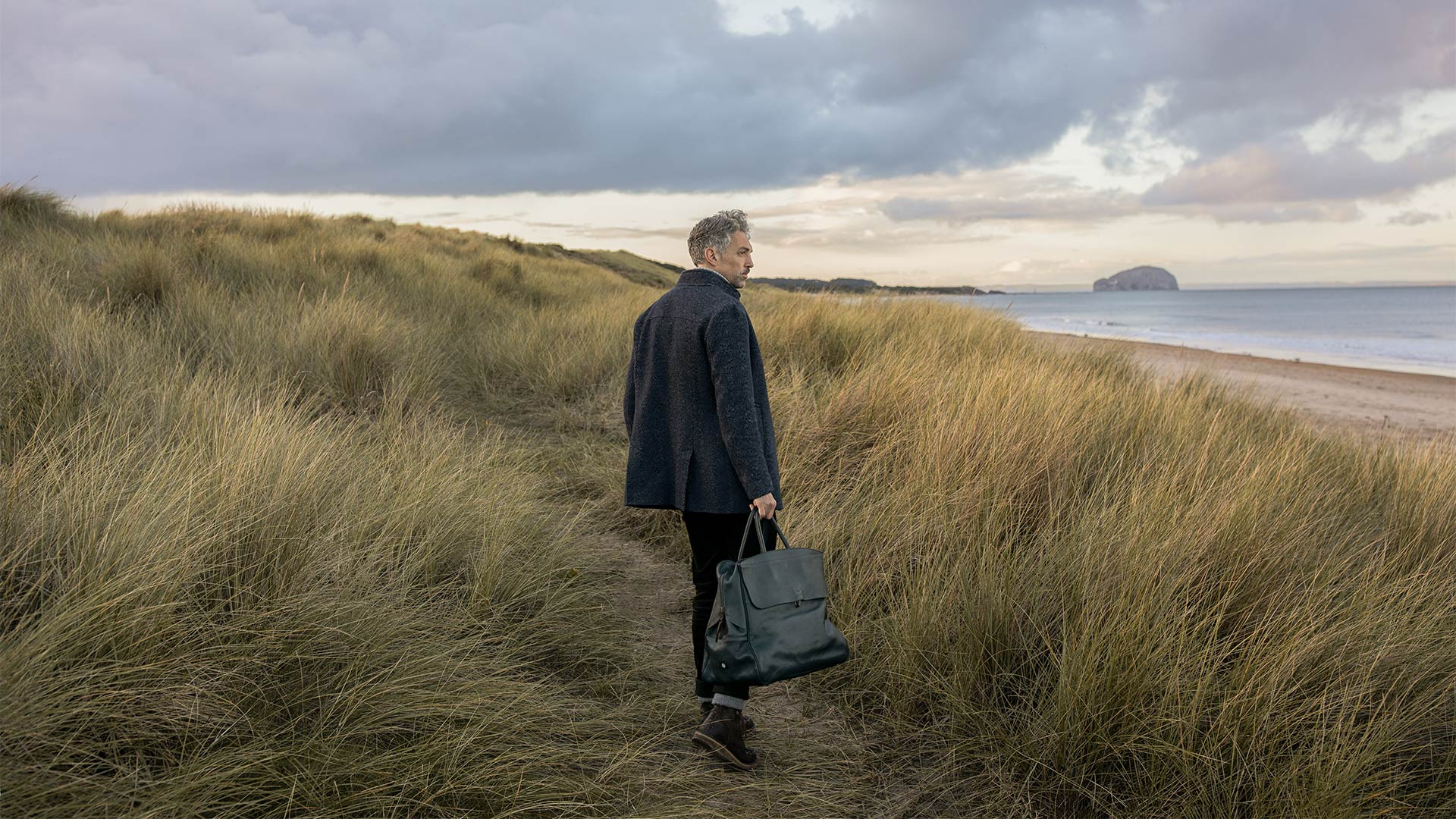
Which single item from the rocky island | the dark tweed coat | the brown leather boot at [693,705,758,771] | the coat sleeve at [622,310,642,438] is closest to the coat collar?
the dark tweed coat

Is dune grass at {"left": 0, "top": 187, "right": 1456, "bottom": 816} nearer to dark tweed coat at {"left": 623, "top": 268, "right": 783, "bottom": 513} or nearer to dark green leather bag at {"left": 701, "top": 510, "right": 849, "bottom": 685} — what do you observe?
dark green leather bag at {"left": 701, "top": 510, "right": 849, "bottom": 685}

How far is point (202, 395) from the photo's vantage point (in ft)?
14.4

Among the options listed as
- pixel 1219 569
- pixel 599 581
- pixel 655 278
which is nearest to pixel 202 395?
pixel 599 581

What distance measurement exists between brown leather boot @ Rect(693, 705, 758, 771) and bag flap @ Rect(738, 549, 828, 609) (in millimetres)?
573

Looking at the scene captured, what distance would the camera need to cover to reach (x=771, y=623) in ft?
8.43

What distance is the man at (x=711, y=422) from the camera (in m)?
2.73

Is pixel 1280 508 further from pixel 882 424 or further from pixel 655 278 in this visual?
pixel 655 278

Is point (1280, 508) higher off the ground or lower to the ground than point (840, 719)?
higher

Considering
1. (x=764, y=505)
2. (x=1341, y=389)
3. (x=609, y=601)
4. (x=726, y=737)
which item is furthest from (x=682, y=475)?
(x=1341, y=389)

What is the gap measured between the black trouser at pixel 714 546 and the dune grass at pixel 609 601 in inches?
14.8

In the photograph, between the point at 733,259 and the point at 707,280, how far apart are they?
125mm

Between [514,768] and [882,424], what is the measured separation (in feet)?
12.7

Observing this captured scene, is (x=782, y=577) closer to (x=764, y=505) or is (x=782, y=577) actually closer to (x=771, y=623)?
(x=771, y=623)

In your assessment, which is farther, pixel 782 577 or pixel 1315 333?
pixel 1315 333
